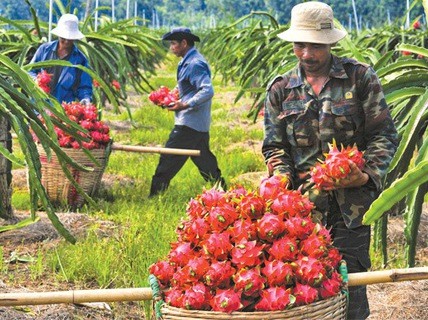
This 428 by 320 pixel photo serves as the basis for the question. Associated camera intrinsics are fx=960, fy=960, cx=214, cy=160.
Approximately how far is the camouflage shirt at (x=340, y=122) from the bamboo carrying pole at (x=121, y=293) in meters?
0.68

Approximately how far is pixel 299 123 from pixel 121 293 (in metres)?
1.11

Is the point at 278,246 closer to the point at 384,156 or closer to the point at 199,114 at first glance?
the point at 384,156

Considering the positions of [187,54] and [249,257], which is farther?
[187,54]

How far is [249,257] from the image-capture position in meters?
2.76

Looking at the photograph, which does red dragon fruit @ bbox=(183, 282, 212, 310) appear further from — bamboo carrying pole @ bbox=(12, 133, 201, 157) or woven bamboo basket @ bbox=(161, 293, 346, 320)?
→ bamboo carrying pole @ bbox=(12, 133, 201, 157)

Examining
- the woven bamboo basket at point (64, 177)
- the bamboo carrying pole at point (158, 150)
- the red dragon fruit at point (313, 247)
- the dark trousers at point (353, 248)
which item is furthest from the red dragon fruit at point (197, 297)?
the bamboo carrying pole at point (158, 150)

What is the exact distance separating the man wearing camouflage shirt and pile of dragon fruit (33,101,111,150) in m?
3.12

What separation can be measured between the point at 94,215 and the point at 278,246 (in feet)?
13.1

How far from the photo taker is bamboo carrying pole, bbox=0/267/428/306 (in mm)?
2945

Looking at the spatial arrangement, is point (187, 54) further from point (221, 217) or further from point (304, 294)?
point (304, 294)

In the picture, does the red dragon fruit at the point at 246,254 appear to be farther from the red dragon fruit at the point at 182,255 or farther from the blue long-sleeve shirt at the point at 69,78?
the blue long-sleeve shirt at the point at 69,78

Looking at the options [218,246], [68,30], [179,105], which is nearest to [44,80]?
[68,30]

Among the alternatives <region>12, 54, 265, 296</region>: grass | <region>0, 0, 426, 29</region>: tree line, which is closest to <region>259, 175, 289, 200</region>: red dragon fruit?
<region>12, 54, 265, 296</region>: grass

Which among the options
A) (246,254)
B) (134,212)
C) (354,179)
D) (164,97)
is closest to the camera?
(246,254)
